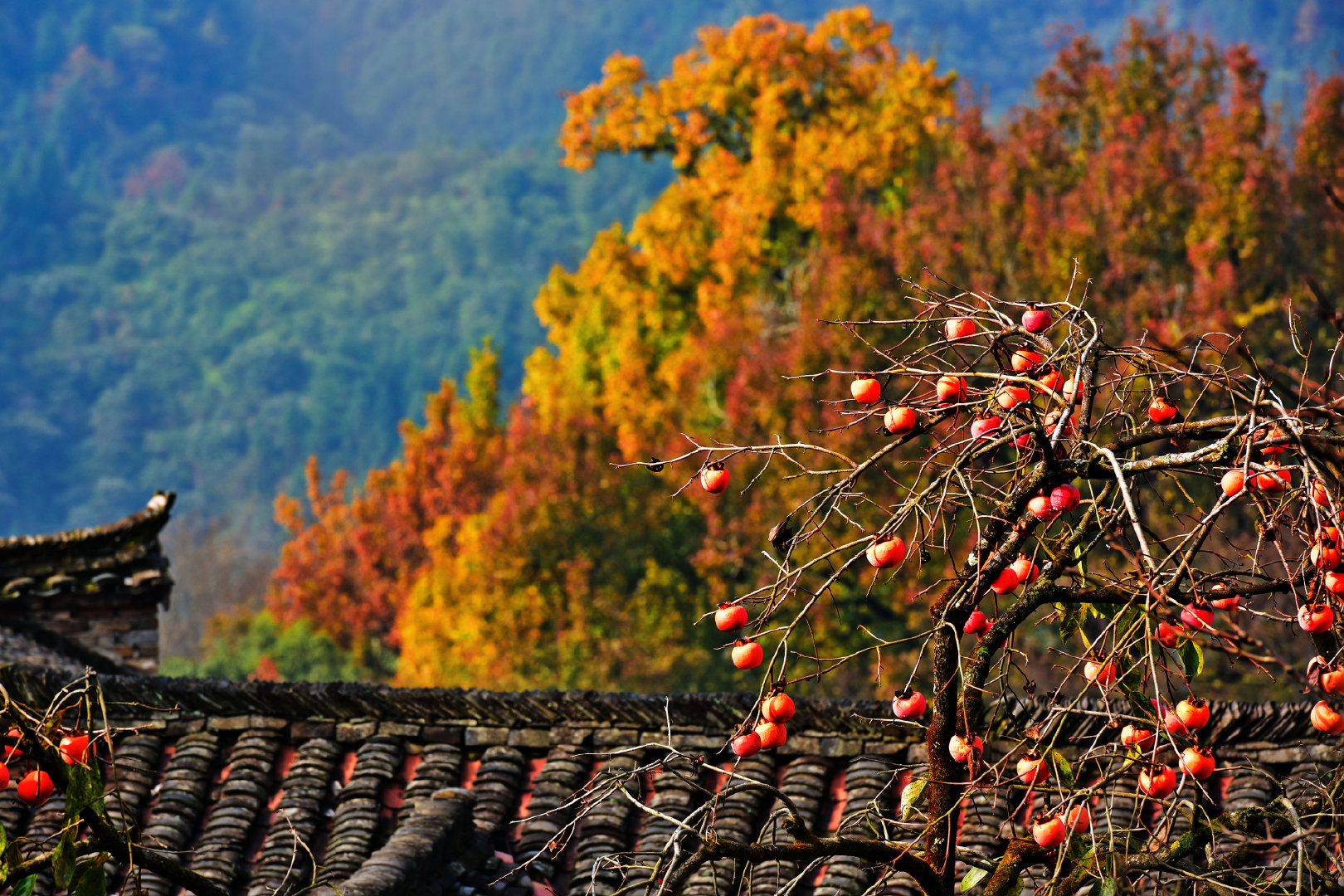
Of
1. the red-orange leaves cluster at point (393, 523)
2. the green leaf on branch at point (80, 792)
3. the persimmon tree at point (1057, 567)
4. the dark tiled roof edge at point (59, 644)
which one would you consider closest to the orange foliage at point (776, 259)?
the red-orange leaves cluster at point (393, 523)

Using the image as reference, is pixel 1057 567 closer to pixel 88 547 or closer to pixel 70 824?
pixel 70 824

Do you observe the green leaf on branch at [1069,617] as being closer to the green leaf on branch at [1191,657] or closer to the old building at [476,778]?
the green leaf on branch at [1191,657]

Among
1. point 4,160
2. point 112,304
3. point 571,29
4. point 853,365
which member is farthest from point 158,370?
point 853,365

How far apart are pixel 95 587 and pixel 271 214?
356 ft

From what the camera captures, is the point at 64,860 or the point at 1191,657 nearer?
the point at 64,860

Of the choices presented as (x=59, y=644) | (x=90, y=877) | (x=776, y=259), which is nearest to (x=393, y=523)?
(x=776, y=259)

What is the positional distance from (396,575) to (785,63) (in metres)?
18.5

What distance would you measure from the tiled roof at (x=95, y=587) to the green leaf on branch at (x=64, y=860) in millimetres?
7168

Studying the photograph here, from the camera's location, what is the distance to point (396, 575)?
129 ft

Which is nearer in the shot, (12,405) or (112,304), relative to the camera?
(12,405)

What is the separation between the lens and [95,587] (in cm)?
1067

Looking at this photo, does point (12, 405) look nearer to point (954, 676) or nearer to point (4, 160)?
point (4, 160)

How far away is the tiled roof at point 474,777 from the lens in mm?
5500

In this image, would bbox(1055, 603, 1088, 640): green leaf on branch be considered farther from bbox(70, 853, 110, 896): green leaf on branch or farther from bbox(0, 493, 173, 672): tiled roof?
bbox(0, 493, 173, 672): tiled roof
